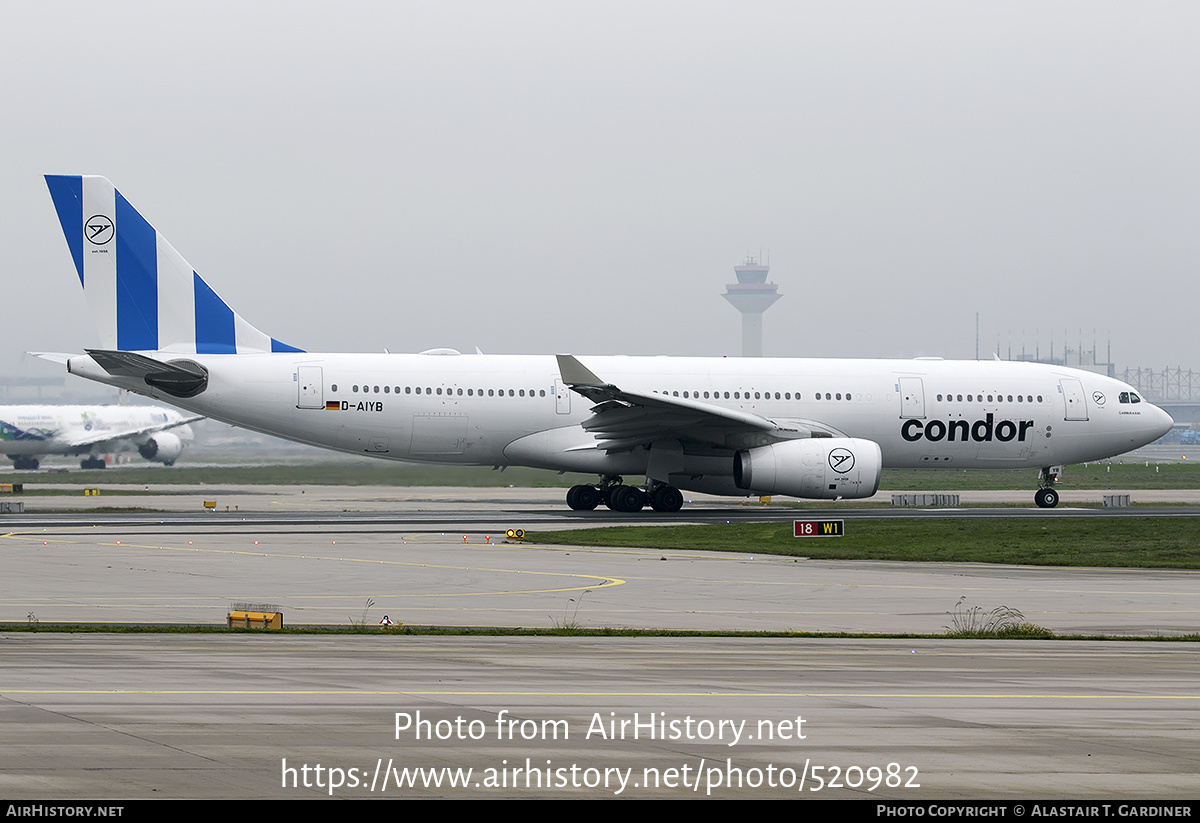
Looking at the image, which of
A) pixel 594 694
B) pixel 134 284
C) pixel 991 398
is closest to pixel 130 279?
pixel 134 284

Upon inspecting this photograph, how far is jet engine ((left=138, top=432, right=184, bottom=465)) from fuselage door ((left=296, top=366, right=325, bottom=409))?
3907 cm

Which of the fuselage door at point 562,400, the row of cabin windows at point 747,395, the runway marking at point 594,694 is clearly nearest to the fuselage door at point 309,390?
the fuselage door at point 562,400

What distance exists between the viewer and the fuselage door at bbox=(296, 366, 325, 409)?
109 feet

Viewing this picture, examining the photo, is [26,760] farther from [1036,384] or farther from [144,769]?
[1036,384]

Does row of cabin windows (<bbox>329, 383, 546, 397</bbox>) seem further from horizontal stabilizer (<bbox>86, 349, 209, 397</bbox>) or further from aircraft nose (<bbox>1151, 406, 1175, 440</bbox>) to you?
aircraft nose (<bbox>1151, 406, 1175, 440</bbox>)

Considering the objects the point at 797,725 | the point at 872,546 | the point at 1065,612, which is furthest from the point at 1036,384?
the point at 797,725

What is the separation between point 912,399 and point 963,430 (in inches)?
67.9

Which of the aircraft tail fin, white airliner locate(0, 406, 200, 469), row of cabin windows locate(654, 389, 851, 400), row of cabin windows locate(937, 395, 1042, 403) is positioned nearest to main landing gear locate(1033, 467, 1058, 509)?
row of cabin windows locate(937, 395, 1042, 403)

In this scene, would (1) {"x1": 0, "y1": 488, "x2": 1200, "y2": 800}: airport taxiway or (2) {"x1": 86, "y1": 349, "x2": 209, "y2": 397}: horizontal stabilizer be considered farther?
(2) {"x1": 86, "y1": 349, "x2": 209, "y2": 397}: horizontal stabilizer

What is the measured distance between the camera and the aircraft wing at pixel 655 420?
31.7 m

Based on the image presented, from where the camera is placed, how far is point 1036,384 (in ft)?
124

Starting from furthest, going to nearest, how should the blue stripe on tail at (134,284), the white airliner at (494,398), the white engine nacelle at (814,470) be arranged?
1. the blue stripe on tail at (134,284)
2. the white airliner at (494,398)
3. the white engine nacelle at (814,470)

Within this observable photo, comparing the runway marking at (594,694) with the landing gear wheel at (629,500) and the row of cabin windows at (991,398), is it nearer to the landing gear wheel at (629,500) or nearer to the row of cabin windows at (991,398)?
the landing gear wheel at (629,500)

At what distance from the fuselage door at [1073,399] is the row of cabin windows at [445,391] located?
15.1 meters
